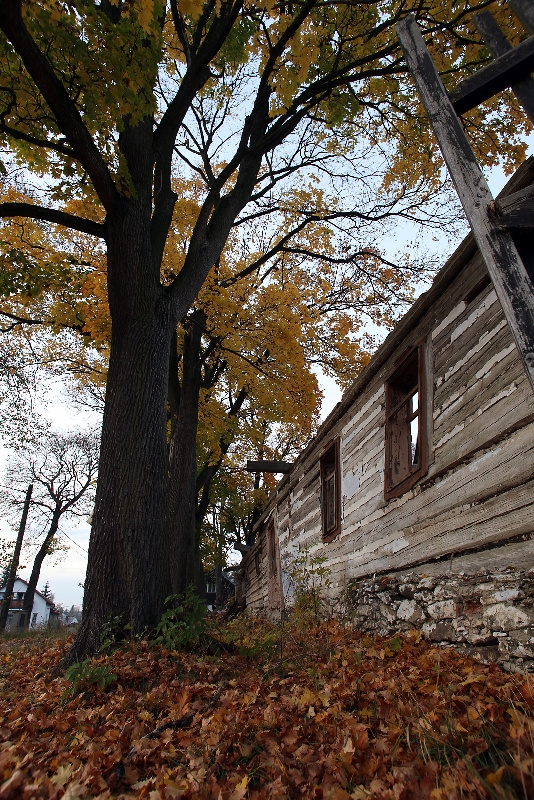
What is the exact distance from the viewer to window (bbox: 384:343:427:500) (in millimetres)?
5672

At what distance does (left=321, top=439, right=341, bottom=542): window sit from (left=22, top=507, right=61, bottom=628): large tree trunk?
23.4 metres

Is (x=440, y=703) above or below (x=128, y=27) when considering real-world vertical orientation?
below

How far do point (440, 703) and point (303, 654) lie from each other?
6.30 ft

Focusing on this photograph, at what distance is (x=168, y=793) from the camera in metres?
1.96

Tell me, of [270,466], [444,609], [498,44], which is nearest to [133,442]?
[444,609]

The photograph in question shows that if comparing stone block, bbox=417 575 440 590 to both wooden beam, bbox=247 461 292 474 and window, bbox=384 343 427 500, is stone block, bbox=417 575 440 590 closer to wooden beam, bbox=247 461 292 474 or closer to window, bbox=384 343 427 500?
window, bbox=384 343 427 500

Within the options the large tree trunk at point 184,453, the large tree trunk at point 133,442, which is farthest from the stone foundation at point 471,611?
the large tree trunk at point 184,453

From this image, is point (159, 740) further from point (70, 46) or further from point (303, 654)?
point (70, 46)

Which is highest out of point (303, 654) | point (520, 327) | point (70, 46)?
point (70, 46)


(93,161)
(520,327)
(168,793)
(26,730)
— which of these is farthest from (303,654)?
(93,161)

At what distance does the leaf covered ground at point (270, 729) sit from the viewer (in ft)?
6.52

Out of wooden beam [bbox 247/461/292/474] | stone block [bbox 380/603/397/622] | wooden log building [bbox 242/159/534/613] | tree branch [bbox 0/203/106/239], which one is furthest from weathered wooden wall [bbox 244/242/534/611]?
wooden beam [bbox 247/461/292/474]

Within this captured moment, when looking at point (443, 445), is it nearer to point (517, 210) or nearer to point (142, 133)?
point (517, 210)

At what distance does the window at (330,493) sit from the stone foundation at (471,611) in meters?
2.28
